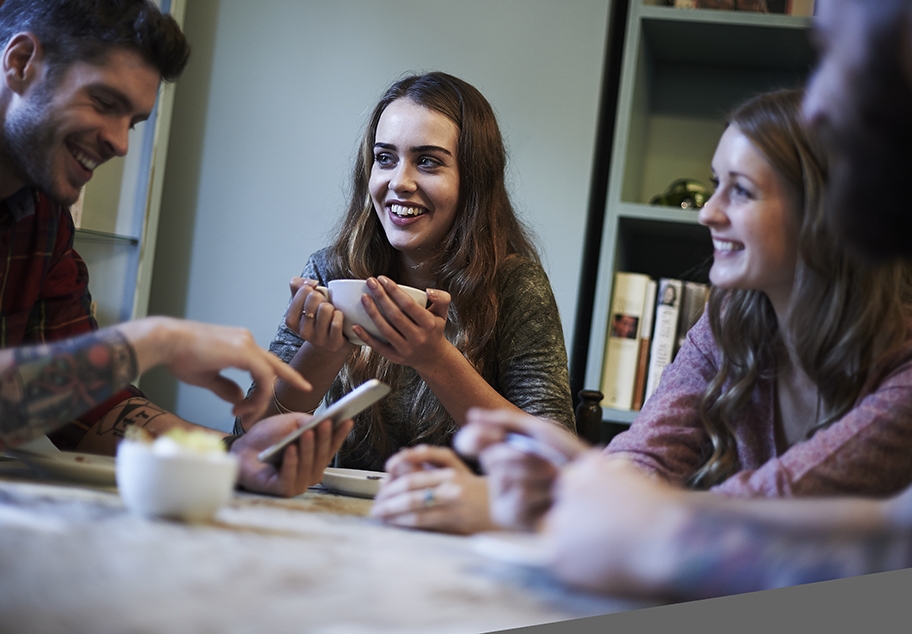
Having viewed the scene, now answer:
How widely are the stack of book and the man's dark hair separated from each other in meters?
0.95

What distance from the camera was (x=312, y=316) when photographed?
83cm

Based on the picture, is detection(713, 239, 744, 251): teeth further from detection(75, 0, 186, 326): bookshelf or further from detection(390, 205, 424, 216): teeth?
detection(75, 0, 186, 326): bookshelf

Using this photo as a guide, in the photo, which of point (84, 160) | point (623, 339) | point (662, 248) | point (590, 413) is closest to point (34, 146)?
point (84, 160)

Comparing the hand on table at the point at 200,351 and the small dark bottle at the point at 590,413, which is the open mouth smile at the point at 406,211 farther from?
the small dark bottle at the point at 590,413

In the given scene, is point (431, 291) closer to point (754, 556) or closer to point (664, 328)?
point (754, 556)

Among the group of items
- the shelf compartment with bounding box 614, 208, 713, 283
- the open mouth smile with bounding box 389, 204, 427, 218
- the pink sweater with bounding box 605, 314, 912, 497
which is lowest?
the pink sweater with bounding box 605, 314, 912, 497

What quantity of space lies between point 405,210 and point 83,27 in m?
0.37

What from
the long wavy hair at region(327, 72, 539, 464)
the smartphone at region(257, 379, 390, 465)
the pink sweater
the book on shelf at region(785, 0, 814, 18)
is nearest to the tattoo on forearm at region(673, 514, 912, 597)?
the pink sweater

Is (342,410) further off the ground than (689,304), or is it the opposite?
(689,304)

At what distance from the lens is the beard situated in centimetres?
65

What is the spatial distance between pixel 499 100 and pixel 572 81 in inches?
4.1

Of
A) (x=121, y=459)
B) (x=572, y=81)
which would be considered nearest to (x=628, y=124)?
(x=572, y=81)

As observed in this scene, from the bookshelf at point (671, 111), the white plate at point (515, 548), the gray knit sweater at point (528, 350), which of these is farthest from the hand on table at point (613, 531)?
the bookshelf at point (671, 111)

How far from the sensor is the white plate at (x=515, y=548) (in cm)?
46
